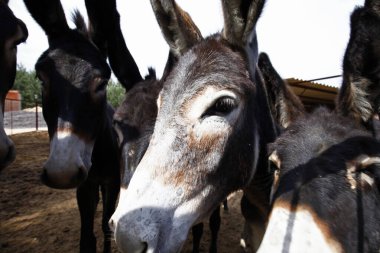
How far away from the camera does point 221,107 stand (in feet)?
7.01

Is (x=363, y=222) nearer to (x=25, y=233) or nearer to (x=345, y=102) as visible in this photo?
(x=345, y=102)

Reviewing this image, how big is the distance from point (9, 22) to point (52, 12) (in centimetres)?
95

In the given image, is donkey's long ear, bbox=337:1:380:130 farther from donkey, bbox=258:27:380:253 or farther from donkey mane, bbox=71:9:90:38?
donkey mane, bbox=71:9:90:38

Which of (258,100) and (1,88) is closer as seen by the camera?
(258,100)

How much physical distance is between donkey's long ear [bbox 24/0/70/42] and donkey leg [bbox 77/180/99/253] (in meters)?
2.27

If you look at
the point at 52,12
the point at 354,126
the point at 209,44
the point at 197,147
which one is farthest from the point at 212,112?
the point at 52,12

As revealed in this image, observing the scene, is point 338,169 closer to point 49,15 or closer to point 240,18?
point 240,18

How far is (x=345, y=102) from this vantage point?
232 cm

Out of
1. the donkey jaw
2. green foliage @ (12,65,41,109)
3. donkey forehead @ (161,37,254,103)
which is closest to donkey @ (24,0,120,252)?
donkey forehead @ (161,37,254,103)

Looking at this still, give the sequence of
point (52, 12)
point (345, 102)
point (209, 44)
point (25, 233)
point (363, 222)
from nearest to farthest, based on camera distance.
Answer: point (363, 222)
point (345, 102)
point (209, 44)
point (52, 12)
point (25, 233)

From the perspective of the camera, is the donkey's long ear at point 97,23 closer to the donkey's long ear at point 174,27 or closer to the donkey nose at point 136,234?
the donkey's long ear at point 174,27

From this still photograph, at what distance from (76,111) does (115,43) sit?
1.54 meters

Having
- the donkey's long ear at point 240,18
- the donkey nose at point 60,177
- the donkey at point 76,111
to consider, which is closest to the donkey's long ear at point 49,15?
the donkey at point 76,111

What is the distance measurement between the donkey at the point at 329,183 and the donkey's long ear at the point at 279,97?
0.56m
